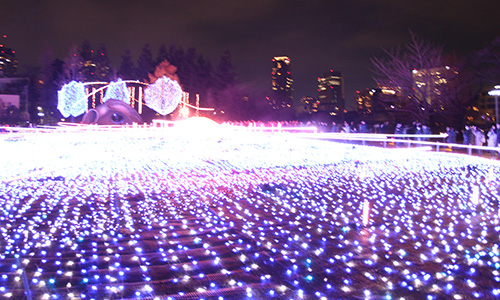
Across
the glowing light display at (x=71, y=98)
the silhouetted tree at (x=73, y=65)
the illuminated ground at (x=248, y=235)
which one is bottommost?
the illuminated ground at (x=248, y=235)

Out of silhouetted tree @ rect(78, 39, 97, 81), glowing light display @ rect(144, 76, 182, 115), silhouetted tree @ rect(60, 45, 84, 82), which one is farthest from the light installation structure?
silhouetted tree @ rect(78, 39, 97, 81)

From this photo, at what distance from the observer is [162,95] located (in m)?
39.2

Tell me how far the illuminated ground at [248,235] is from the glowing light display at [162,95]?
25.4 meters

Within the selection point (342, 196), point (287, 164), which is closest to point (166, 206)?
point (342, 196)

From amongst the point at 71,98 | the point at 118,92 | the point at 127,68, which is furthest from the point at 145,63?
the point at 71,98

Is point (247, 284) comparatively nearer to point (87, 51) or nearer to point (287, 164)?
point (287, 164)

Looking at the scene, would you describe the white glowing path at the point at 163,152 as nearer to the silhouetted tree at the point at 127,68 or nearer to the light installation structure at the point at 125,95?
the light installation structure at the point at 125,95

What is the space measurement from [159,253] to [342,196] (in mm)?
5282

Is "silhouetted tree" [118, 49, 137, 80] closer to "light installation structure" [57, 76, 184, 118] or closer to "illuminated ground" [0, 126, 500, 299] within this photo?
"light installation structure" [57, 76, 184, 118]

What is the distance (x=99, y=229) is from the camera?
6.80 m

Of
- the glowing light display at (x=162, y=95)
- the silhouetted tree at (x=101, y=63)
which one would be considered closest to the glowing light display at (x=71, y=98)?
the glowing light display at (x=162, y=95)

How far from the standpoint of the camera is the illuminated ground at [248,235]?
4.50 m

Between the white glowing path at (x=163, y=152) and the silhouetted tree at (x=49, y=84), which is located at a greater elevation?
the silhouetted tree at (x=49, y=84)

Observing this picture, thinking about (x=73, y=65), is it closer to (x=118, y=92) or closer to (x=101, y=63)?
(x=101, y=63)
